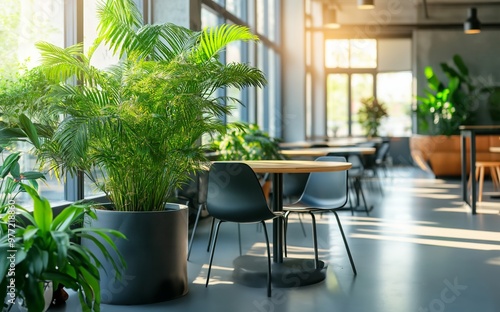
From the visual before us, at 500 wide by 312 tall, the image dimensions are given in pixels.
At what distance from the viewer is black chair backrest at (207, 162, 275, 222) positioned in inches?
150

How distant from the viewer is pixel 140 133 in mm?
3535

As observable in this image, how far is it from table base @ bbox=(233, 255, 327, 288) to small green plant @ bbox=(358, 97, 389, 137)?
11195 mm

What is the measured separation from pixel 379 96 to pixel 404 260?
39.7 feet

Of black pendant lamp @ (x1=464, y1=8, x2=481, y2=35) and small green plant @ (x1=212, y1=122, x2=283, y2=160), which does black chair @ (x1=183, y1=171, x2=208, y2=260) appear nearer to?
small green plant @ (x1=212, y1=122, x2=283, y2=160)

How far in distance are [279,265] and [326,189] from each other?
2.75 ft

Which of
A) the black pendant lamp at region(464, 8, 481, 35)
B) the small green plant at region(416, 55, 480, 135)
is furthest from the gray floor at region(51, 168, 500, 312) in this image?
the small green plant at region(416, 55, 480, 135)


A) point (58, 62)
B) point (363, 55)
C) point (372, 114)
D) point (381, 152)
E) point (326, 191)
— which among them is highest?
point (363, 55)

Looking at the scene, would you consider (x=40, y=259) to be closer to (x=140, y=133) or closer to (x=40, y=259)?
(x=40, y=259)

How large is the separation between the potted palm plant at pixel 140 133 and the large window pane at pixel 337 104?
41.7ft

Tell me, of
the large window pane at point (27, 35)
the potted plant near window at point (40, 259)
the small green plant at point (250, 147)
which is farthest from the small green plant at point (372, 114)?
the potted plant near window at point (40, 259)

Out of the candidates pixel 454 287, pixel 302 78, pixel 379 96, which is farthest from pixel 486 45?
pixel 454 287

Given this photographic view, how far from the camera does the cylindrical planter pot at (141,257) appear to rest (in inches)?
136

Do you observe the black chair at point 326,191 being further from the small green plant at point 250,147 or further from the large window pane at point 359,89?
the large window pane at point 359,89

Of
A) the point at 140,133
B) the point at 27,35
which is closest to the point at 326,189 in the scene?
the point at 140,133
